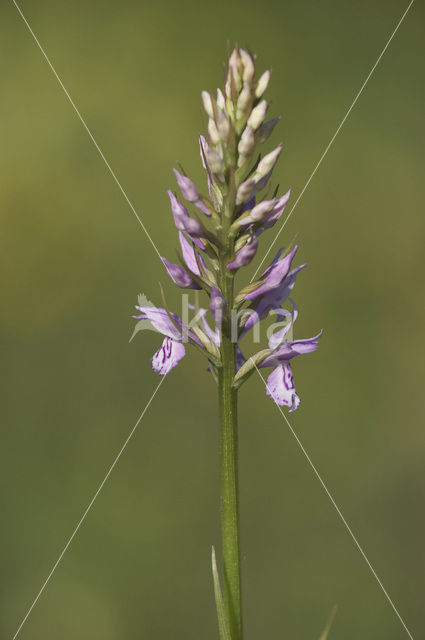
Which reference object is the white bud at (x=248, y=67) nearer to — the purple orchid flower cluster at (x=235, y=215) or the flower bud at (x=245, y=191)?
the purple orchid flower cluster at (x=235, y=215)

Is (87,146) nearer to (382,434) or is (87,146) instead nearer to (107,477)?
(107,477)

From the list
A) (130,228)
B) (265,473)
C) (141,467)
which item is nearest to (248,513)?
(265,473)

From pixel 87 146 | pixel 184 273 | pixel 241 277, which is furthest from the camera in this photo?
pixel 87 146

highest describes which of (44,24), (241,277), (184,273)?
(44,24)

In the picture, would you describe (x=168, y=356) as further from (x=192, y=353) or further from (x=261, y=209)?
(x=192, y=353)

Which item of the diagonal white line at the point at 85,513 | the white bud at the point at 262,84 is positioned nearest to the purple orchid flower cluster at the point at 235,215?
the white bud at the point at 262,84

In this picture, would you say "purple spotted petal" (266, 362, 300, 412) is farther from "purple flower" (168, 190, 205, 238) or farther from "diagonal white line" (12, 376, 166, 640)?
"diagonal white line" (12, 376, 166, 640)

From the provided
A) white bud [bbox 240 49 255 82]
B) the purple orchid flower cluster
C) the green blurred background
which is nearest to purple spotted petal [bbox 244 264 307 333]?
the purple orchid flower cluster
